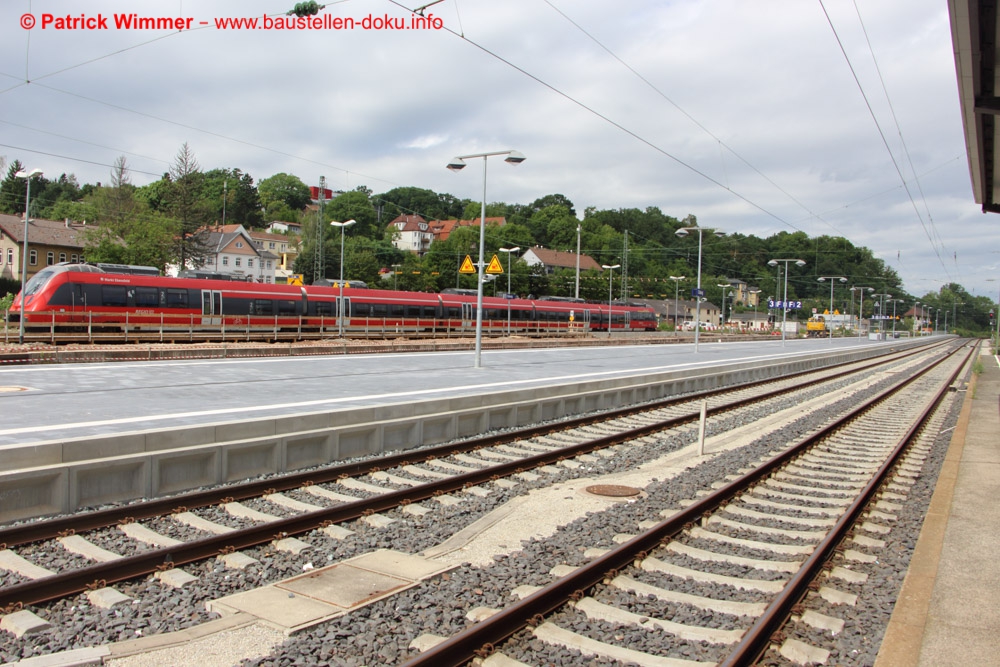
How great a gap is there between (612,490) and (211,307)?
30.0 metres

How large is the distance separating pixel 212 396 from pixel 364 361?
1058cm

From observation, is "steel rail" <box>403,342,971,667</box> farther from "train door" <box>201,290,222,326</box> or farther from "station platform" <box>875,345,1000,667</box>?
"train door" <box>201,290,222,326</box>

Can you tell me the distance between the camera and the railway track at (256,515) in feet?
19.6

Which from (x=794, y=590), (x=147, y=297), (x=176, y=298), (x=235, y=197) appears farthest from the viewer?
(x=235, y=197)

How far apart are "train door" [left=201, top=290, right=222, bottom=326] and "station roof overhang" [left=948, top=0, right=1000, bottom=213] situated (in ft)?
101

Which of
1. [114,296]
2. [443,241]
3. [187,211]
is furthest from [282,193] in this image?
[114,296]

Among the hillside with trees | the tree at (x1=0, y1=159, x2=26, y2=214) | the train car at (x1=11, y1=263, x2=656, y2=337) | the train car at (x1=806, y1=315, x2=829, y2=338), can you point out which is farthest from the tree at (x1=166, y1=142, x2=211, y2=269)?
the train car at (x1=806, y1=315, x2=829, y2=338)

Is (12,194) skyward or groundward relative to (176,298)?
skyward

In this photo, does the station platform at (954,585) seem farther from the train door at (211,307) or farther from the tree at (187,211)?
the tree at (187,211)

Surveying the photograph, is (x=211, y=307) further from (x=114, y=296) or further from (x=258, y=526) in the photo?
(x=258, y=526)

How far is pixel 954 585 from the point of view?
6059mm

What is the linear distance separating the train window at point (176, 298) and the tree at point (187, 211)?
42.8 meters

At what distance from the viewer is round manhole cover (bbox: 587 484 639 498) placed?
917 cm

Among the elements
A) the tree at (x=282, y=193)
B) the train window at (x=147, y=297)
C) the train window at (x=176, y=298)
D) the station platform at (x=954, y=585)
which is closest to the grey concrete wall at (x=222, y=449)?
the station platform at (x=954, y=585)
